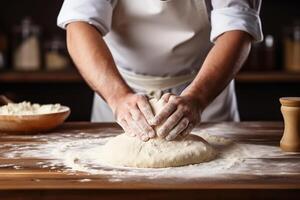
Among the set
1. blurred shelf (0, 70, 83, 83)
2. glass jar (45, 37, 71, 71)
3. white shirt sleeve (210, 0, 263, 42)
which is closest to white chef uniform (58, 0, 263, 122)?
white shirt sleeve (210, 0, 263, 42)

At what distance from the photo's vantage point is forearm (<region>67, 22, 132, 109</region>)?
4.53 ft

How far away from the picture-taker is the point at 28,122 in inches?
57.8

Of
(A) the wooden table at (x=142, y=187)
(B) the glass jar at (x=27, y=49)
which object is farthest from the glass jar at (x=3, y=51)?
(A) the wooden table at (x=142, y=187)

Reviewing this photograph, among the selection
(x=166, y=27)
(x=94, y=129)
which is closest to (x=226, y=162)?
(x=94, y=129)

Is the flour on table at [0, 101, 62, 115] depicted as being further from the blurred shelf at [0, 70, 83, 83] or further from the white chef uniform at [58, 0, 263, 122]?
the blurred shelf at [0, 70, 83, 83]

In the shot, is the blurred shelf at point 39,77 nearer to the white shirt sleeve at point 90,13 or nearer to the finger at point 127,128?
the white shirt sleeve at point 90,13

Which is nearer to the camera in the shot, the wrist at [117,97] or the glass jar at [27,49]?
the wrist at [117,97]

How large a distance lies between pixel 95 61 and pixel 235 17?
400mm

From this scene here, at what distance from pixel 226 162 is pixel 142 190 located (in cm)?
27

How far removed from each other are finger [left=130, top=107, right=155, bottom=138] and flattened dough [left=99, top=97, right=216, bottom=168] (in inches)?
0.7

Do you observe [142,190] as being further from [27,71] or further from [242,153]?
[27,71]

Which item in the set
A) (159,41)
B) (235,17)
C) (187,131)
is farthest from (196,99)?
(159,41)

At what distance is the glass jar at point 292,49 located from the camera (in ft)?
9.06

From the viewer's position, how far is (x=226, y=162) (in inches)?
47.0
